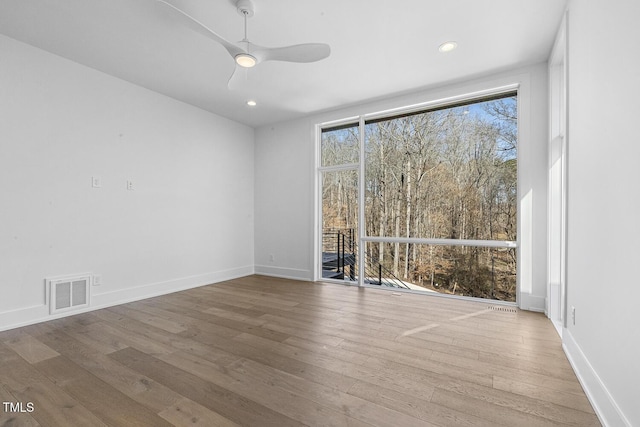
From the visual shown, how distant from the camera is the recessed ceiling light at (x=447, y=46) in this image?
2809 millimetres

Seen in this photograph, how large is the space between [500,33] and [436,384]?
3.05 meters

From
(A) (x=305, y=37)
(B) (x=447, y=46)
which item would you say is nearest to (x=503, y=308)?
(B) (x=447, y=46)

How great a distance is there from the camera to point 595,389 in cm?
157

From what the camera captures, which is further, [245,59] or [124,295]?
[124,295]

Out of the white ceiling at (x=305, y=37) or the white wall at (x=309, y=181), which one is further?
the white wall at (x=309, y=181)

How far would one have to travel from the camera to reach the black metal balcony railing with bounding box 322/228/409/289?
4281mm

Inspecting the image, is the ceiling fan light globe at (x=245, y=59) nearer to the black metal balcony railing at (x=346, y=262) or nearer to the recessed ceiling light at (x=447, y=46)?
the recessed ceiling light at (x=447, y=46)

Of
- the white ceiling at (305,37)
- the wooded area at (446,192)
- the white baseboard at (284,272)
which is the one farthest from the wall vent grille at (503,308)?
the white ceiling at (305,37)

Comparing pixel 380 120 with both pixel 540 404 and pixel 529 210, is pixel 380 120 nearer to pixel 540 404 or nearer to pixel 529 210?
pixel 529 210

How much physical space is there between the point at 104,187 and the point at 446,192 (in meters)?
4.31

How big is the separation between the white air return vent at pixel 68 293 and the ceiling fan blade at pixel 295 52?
3050 millimetres

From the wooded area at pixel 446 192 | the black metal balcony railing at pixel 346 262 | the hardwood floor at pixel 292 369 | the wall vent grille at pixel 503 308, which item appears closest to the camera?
the hardwood floor at pixel 292 369

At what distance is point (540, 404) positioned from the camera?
1590 millimetres

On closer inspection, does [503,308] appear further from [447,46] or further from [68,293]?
[68,293]
